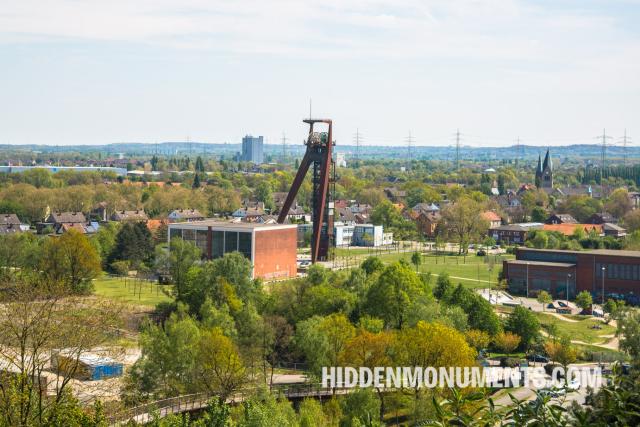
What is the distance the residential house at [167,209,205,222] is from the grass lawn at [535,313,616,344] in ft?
154

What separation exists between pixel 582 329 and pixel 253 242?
21.2 m

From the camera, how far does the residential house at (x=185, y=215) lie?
8906cm

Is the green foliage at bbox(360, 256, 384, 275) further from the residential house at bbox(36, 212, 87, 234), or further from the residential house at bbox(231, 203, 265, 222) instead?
the residential house at bbox(231, 203, 265, 222)

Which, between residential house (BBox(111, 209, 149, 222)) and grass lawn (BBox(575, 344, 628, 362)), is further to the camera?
residential house (BBox(111, 209, 149, 222))

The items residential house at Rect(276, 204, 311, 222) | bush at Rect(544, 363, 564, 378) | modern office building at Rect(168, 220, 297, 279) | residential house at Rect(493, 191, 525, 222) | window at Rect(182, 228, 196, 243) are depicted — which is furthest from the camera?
residential house at Rect(493, 191, 525, 222)

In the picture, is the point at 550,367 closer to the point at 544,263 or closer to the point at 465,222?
the point at 544,263

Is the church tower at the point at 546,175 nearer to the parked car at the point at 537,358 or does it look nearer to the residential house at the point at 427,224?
the residential house at the point at 427,224

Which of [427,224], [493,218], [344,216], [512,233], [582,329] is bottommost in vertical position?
[582,329]

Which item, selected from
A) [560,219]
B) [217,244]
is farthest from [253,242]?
[560,219]

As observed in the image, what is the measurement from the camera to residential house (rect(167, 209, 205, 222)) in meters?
89.1

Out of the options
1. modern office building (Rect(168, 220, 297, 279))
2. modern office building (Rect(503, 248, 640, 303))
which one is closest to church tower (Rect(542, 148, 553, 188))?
modern office building (Rect(503, 248, 640, 303))

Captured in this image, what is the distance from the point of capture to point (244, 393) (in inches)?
1201

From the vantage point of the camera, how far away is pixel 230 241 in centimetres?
5906

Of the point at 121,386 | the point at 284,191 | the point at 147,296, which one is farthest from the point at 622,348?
the point at 284,191
